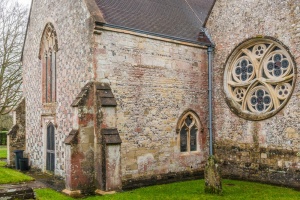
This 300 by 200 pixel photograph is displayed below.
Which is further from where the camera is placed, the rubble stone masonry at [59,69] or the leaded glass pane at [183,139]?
the leaded glass pane at [183,139]

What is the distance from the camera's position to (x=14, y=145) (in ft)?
56.7

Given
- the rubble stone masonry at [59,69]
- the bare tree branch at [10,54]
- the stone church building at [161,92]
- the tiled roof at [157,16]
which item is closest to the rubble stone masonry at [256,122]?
the stone church building at [161,92]

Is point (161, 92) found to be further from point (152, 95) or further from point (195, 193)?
point (195, 193)

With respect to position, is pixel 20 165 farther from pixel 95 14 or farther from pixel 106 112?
pixel 95 14

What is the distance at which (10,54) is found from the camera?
25000 mm

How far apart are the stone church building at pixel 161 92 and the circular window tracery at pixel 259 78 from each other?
43mm

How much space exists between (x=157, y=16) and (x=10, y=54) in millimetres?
15704

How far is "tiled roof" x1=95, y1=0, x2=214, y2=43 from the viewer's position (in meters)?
12.6

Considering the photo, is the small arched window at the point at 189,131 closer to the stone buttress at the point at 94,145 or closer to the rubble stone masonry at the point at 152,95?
the rubble stone masonry at the point at 152,95

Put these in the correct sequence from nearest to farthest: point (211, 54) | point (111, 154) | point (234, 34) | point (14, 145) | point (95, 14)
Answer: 1. point (111, 154)
2. point (95, 14)
3. point (234, 34)
4. point (211, 54)
5. point (14, 145)

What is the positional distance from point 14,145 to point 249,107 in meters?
12.9

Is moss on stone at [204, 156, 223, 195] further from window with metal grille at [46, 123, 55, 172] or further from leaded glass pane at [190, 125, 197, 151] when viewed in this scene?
window with metal grille at [46, 123, 55, 172]

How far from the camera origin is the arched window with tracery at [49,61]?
1453 cm

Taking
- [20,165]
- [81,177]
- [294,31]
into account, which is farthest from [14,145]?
[294,31]
